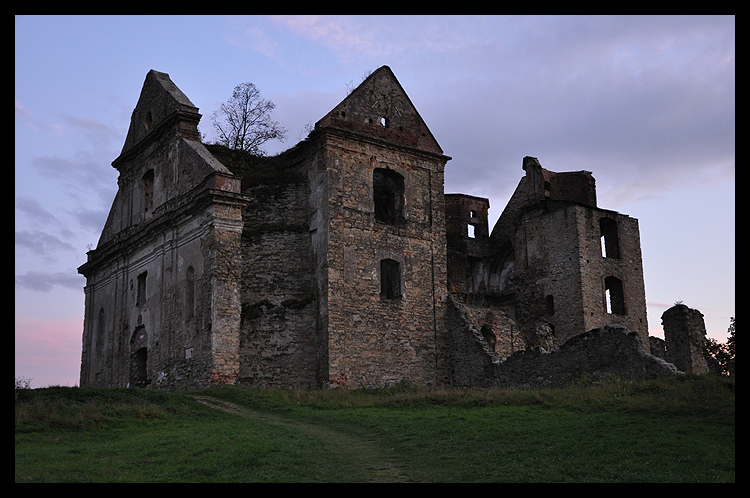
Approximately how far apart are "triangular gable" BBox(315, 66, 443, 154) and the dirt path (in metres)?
10.2

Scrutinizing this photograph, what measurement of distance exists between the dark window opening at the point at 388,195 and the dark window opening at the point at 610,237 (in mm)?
8898

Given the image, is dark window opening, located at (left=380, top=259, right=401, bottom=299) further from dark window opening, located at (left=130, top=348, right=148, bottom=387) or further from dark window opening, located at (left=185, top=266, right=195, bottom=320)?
dark window opening, located at (left=130, top=348, right=148, bottom=387)

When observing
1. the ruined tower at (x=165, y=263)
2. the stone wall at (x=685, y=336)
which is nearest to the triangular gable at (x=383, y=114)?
the ruined tower at (x=165, y=263)

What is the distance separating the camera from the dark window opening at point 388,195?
24.3 m

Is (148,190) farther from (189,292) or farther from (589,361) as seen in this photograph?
(589,361)

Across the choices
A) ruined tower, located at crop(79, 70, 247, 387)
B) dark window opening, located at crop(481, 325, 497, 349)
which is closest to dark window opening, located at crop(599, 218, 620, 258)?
dark window opening, located at crop(481, 325, 497, 349)

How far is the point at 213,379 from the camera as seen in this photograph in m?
19.2

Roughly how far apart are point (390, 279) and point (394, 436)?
11.6 m

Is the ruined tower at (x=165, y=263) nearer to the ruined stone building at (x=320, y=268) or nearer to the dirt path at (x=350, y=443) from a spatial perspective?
the ruined stone building at (x=320, y=268)

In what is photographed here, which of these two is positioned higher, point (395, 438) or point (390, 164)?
point (390, 164)

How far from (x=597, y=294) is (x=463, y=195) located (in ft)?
27.6

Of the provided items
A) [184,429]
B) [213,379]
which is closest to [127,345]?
[213,379]

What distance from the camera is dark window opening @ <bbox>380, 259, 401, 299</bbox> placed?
923 inches
